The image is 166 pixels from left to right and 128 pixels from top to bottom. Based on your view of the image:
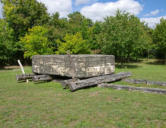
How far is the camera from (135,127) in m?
3.88

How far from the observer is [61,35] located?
96.1 ft

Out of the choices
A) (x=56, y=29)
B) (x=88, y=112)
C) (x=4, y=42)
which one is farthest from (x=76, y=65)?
(x=56, y=29)

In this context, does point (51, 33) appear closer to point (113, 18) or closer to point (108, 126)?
point (113, 18)

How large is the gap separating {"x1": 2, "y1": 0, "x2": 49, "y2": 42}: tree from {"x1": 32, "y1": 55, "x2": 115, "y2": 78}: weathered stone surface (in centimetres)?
1979

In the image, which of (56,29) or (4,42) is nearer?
(4,42)

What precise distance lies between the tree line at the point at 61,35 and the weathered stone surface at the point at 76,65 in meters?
11.2

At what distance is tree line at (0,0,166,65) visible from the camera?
71.3 ft

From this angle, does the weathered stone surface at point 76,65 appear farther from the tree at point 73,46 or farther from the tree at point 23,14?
the tree at point 23,14

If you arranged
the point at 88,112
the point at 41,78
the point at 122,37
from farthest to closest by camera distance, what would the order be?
the point at 122,37 → the point at 41,78 → the point at 88,112

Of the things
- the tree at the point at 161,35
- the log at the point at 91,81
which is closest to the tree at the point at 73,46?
the tree at the point at 161,35

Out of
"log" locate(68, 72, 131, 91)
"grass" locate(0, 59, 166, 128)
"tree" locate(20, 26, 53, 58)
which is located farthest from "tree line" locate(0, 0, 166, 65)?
"grass" locate(0, 59, 166, 128)

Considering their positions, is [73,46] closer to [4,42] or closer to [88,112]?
[4,42]

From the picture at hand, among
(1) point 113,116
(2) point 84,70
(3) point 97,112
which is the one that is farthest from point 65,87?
(1) point 113,116

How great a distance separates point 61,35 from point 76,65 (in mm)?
20943
